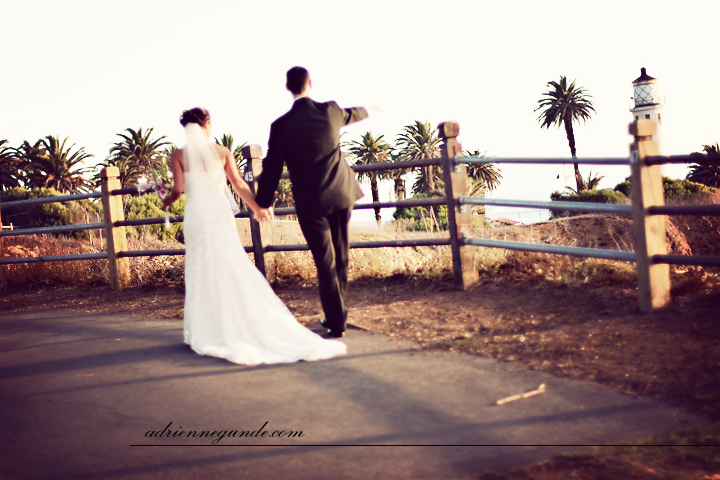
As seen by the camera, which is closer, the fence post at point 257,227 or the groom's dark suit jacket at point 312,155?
the groom's dark suit jacket at point 312,155

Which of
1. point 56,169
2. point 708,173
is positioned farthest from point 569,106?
point 56,169

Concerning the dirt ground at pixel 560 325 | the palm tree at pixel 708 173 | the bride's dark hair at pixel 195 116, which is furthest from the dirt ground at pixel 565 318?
the palm tree at pixel 708 173

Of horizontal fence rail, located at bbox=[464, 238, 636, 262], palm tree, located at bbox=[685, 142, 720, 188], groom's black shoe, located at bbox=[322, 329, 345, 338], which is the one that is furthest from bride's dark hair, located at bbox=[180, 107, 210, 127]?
palm tree, located at bbox=[685, 142, 720, 188]

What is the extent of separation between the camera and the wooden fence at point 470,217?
516 cm

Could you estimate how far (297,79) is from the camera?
199 inches

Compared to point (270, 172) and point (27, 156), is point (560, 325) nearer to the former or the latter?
point (270, 172)

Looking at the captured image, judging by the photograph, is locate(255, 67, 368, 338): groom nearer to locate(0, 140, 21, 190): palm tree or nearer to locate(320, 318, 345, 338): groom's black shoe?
locate(320, 318, 345, 338): groom's black shoe

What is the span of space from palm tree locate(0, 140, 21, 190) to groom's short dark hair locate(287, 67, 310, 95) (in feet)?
175

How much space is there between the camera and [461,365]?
4.24 m

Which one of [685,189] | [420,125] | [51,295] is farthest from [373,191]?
[51,295]

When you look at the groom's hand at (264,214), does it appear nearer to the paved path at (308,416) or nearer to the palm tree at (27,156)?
the paved path at (308,416)

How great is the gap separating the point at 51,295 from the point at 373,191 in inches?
1722

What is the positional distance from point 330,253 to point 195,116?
164cm

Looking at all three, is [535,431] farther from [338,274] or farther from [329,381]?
[338,274]
